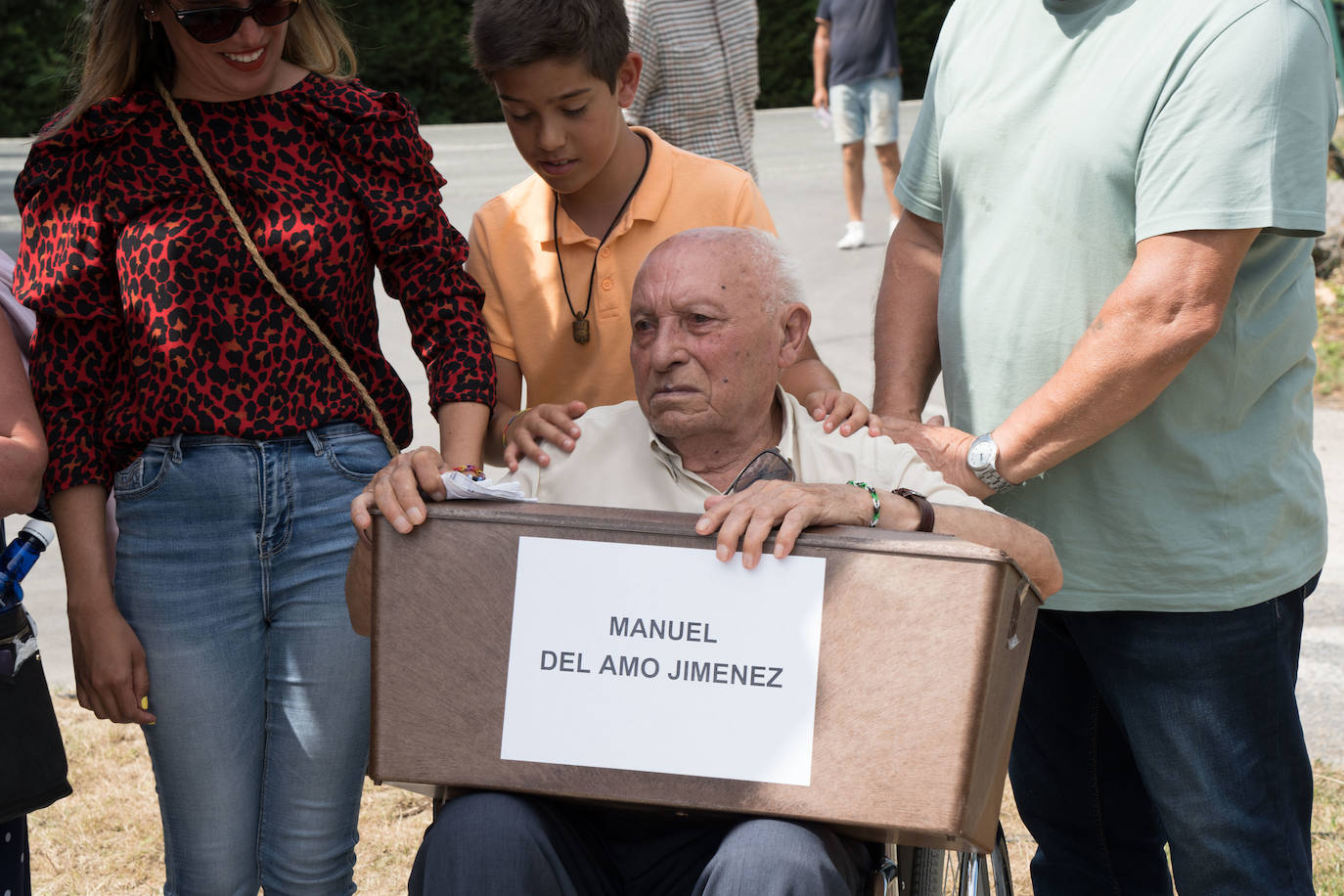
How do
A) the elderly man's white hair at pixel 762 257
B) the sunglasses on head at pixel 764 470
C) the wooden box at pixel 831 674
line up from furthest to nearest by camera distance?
the elderly man's white hair at pixel 762 257 → the sunglasses on head at pixel 764 470 → the wooden box at pixel 831 674

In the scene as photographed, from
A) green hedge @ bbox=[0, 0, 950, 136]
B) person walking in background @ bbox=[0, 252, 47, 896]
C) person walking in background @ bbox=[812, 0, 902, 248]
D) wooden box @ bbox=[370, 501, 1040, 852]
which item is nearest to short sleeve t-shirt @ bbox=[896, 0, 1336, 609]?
wooden box @ bbox=[370, 501, 1040, 852]

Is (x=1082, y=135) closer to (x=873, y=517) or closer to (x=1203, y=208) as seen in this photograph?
(x=1203, y=208)

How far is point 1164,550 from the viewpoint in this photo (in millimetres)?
2176

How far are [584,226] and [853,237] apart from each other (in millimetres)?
6789

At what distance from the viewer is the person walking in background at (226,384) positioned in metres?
2.13

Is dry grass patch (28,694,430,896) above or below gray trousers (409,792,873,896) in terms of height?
below

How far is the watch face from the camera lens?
216 cm

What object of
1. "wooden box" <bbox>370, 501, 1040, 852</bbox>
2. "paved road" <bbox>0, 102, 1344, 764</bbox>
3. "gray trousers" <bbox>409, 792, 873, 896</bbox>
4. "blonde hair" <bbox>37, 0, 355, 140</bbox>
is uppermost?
"blonde hair" <bbox>37, 0, 355, 140</bbox>

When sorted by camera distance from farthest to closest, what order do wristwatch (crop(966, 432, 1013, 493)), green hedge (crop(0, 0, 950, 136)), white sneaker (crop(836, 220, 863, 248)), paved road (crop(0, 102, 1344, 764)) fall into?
1. green hedge (crop(0, 0, 950, 136))
2. white sneaker (crop(836, 220, 863, 248))
3. paved road (crop(0, 102, 1344, 764))
4. wristwatch (crop(966, 432, 1013, 493))

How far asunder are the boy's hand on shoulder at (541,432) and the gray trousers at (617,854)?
Result: 0.59 metres

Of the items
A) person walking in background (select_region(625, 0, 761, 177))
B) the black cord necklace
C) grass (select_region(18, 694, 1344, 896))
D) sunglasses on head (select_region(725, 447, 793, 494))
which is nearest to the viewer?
sunglasses on head (select_region(725, 447, 793, 494))

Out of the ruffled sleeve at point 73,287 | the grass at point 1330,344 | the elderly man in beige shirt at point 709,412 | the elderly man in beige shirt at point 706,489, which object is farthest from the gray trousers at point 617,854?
the grass at point 1330,344

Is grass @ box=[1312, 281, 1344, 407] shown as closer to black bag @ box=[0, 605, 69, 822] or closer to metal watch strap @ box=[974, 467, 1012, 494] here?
metal watch strap @ box=[974, 467, 1012, 494]

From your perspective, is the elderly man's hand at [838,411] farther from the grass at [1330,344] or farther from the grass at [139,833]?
the grass at [1330,344]
